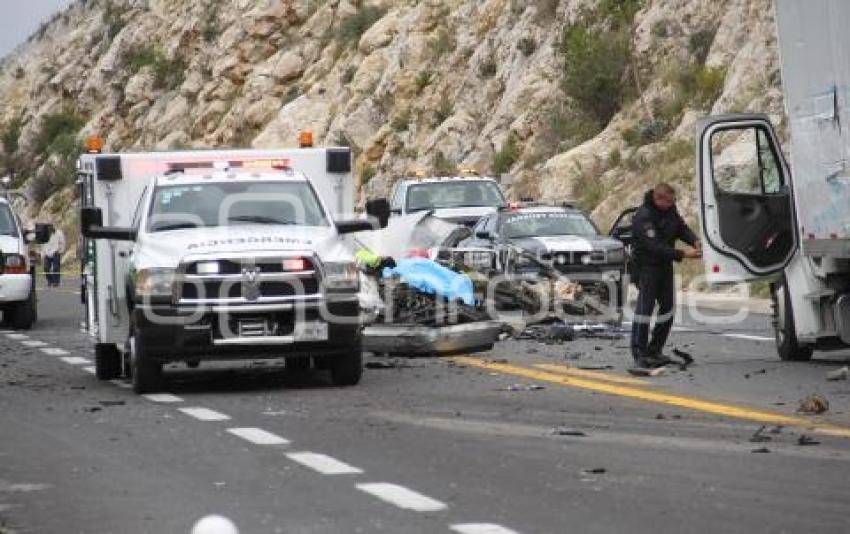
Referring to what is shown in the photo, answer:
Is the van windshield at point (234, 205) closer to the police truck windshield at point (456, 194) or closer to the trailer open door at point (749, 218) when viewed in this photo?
the trailer open door at point (749, 218)

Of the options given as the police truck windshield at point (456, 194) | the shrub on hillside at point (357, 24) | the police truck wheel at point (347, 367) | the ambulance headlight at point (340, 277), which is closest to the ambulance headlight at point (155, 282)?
the ambulance headlight at point (340, 277)

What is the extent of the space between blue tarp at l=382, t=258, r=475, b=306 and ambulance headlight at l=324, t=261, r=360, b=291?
451 cm

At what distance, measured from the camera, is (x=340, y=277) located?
16719 mm

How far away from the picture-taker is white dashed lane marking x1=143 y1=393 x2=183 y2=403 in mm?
16391

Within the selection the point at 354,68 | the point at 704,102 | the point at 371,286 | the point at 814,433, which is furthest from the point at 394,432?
the point at 354,68

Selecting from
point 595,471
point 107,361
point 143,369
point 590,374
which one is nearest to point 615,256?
point 590,374

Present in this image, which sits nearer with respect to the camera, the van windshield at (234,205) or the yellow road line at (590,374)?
the yellow road line at (590,374)

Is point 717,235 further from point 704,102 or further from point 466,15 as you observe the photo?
point 466,15

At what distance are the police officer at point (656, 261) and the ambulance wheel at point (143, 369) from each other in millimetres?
4323

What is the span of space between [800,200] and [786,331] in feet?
5.03

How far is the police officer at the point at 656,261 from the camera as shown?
18.4 m

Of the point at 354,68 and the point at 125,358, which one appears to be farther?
the point at 354,68

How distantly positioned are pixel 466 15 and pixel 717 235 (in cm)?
4429

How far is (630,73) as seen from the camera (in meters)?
49.5
